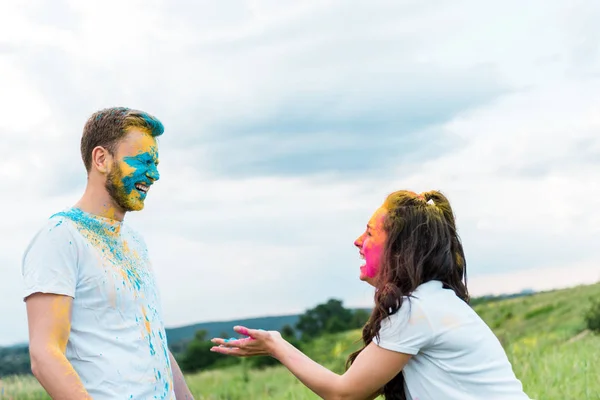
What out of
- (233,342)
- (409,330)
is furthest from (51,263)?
(409,330)

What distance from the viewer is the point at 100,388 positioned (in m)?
3.31

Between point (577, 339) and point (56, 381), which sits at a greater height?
point (56, 381)

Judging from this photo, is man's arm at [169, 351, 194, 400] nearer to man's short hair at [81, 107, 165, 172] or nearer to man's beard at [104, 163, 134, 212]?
man's beard at [104, 163, 134, 212]

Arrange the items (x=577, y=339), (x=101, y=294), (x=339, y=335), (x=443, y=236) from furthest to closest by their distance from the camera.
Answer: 1. (x=339, y=335)
2. (x=577, y=339)
3. (x=443, y=236)
4. (x=101, y=294)

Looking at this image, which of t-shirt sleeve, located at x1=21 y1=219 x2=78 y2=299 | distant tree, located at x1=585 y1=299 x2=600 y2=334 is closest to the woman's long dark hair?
t-shirt sleeve, located at x1=21 y1=219 x2=78 y2=299

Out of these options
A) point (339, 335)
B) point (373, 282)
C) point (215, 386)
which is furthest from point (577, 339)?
point (373, 282)

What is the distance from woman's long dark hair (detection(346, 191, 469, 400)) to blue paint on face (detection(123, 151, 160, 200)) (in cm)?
117

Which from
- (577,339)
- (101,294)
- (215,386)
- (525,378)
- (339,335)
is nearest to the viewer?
(101,294)

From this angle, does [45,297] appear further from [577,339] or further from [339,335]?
[339,335]

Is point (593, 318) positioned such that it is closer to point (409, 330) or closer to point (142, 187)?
point (409, 330)

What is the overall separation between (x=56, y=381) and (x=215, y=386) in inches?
284

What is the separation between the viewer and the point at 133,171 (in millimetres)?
3699

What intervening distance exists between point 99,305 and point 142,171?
2.34 ft

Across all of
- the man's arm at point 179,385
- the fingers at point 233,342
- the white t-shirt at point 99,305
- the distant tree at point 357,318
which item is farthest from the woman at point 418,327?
the distant tree at point 357,318
